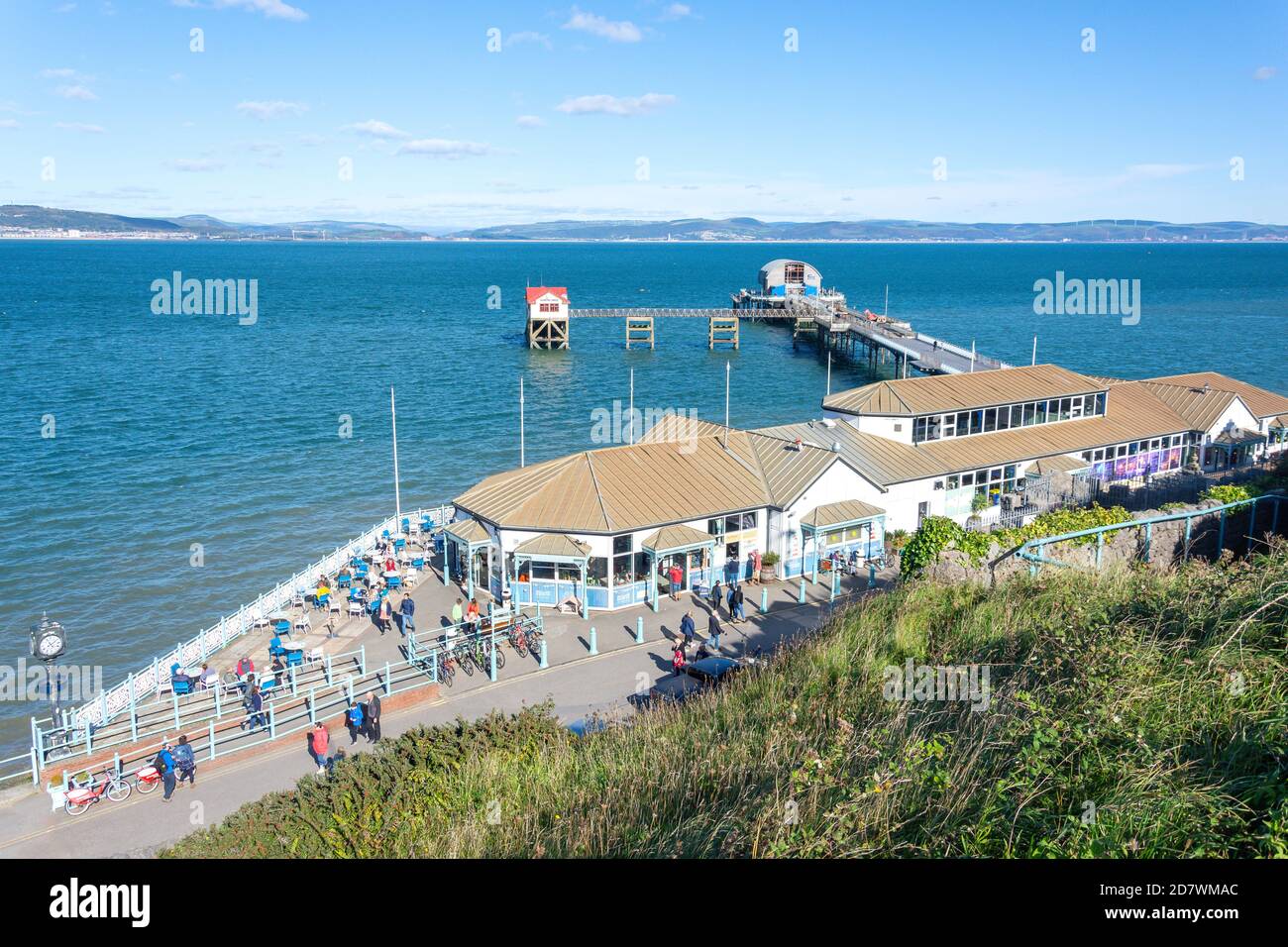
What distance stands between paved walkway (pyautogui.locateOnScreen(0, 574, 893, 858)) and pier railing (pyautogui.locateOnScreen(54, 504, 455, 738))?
7.89 ft

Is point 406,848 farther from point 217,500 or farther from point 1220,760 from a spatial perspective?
point 217,500

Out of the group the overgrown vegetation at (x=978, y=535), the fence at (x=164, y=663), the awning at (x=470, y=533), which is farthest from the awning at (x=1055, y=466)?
the fence at (x=164, y=663)

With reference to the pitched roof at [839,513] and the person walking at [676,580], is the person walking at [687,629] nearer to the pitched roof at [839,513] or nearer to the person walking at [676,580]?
the person walking at [676,580]

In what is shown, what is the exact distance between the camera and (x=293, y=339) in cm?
9819

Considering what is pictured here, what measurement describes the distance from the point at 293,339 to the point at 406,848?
97064 mm

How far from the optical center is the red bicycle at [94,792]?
55.9 ft

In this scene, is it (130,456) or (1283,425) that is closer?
(1283,425)

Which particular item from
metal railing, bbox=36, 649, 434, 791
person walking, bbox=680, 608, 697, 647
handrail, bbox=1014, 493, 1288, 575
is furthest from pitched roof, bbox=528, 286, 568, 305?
handrail, bbox=1014, 493, 1288, 575

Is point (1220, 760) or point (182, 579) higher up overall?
point (1220, 760)

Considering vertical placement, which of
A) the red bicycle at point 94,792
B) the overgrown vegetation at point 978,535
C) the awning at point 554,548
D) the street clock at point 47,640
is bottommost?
the red bicycle at point 94,792

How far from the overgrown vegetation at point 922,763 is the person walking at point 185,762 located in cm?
572
